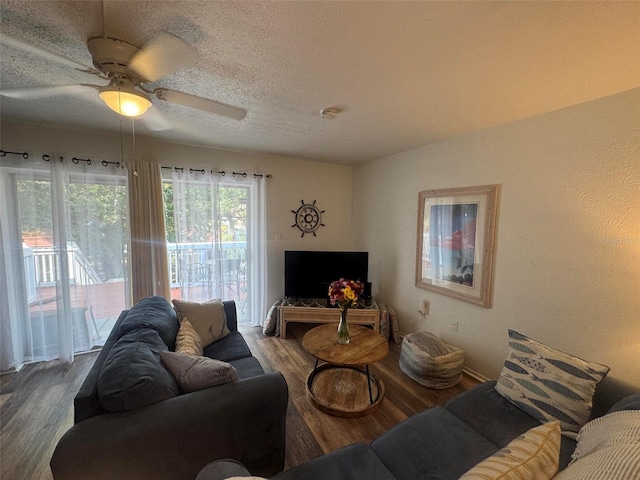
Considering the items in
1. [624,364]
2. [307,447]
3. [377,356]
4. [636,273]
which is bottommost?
[307,447]

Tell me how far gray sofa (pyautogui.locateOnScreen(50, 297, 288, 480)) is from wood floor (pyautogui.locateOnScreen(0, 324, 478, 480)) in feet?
1.64

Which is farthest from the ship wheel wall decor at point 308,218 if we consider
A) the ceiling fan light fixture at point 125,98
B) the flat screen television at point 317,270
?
the ceiling fan light fixture at point 125,98

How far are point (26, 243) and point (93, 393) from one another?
91.1 inches

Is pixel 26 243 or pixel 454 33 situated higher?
pixel 454 33

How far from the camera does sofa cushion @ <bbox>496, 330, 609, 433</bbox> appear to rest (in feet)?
4.68

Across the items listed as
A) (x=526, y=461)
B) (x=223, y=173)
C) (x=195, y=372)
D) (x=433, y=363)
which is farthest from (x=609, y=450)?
(x=223, y=173)

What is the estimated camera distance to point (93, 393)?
3.86 ft

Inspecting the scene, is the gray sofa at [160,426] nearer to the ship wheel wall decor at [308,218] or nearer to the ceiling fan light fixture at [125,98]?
the ceiling fan light fixture at [125,98]

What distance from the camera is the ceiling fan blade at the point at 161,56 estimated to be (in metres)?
1.06

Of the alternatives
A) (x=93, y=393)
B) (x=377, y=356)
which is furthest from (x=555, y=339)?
(x=93, y=393)

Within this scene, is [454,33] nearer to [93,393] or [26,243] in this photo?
[93,393]

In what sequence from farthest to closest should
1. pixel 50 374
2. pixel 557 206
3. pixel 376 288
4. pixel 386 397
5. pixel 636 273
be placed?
pixel 376 288 < pixel 50 374 < pixel 386 397 < pixel 557 206 < pixel 636 273

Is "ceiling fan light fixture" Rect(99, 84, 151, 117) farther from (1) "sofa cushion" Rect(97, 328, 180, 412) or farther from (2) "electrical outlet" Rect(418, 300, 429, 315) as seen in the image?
(2) "electrical outlet" Rect(418, 300, 429, 315)

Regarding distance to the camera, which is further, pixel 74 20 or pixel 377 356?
pixel 377 356
